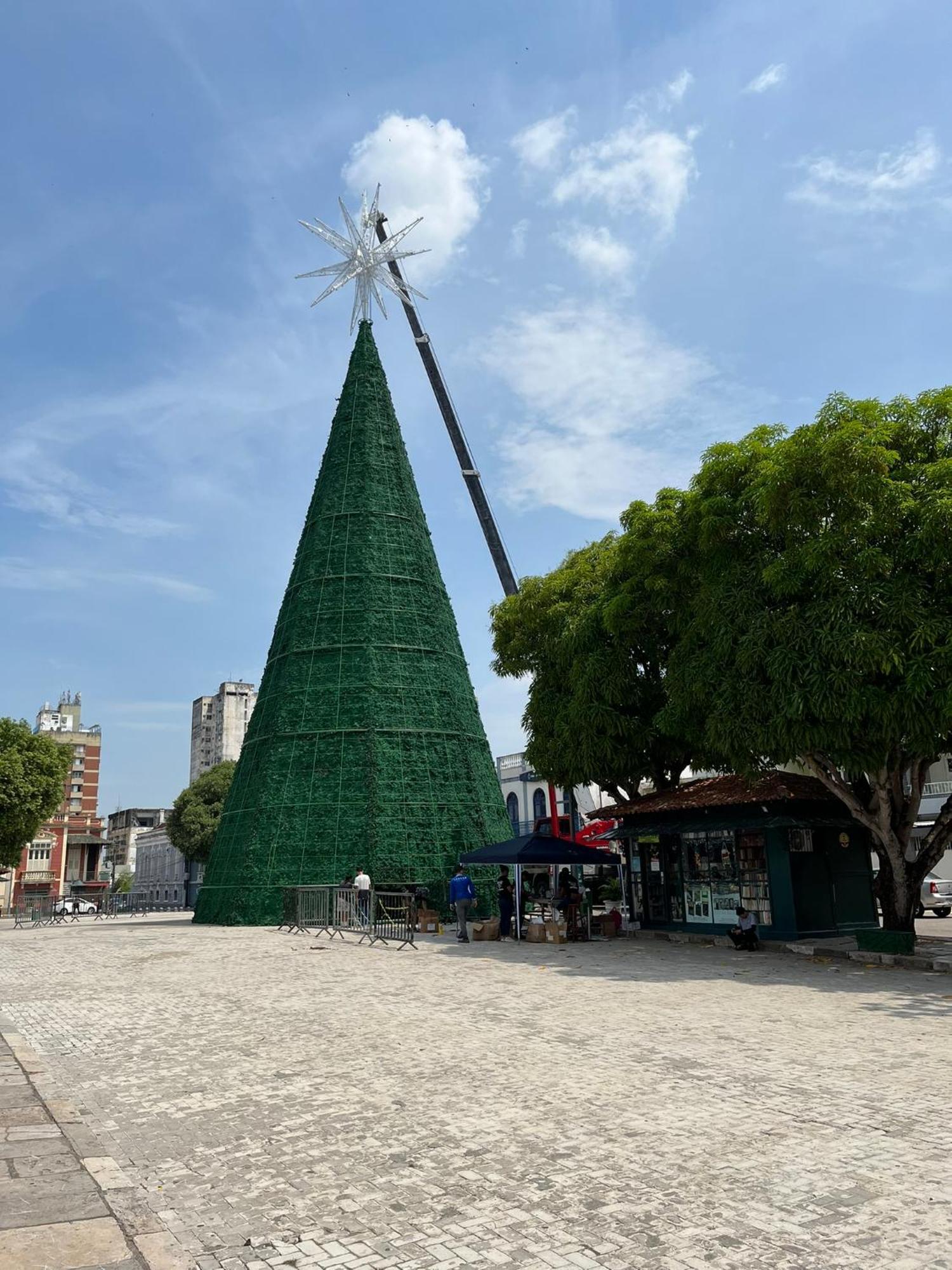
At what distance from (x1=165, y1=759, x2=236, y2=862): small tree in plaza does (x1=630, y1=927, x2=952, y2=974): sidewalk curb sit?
154ft

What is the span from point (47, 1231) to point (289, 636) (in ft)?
93.0

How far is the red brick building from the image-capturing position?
75375mm

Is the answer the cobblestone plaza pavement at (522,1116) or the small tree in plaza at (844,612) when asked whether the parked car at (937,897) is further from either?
the cobblestone plaza pavement at (522,1116)

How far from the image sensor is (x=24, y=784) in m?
43.2

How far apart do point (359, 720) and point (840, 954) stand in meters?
16.5

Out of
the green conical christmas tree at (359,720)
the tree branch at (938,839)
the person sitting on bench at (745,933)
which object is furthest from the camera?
the green conical christmas tree at (359,720)

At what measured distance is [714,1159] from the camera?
244 inches

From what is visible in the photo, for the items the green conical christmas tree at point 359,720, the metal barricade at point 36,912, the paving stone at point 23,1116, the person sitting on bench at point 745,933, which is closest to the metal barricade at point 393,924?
the green conical christmas tree at point 359,720

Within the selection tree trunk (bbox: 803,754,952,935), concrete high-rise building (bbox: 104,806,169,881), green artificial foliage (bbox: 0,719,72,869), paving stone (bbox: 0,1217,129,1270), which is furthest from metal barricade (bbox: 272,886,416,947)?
concrete high-rise building (bbox: 104,806,169,881)

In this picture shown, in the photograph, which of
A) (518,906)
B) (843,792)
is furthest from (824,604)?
(518,906)

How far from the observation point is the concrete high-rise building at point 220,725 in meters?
157

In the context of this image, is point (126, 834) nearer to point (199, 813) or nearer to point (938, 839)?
point (199, 813)

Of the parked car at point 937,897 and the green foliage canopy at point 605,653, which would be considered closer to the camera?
the green foliage canopy at point 605,653

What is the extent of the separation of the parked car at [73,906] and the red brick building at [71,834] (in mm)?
1135
